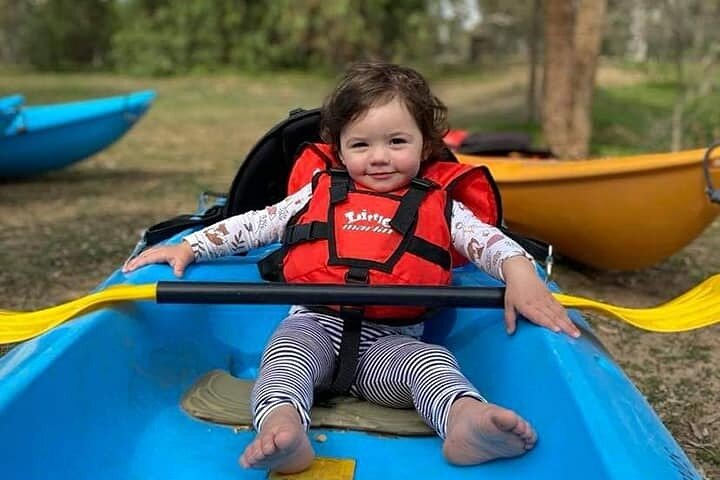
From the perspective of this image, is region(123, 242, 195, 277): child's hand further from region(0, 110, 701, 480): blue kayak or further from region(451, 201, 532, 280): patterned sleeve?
region(451, 201, 532, 280): patterned sleeve

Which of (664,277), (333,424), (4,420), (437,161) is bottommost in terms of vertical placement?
(664,277)

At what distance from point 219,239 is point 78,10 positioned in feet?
71.6

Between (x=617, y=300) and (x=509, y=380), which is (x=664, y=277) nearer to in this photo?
(x=617, y=300)

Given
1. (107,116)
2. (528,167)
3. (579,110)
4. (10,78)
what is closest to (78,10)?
(10,78)

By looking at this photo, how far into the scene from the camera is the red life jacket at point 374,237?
73.9 inches

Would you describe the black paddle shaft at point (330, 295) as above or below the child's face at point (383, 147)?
below

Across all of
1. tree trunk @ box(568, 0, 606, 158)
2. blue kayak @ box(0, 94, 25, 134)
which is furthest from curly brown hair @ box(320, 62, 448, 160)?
tree trunk @ box(568, 0, 606, 158)

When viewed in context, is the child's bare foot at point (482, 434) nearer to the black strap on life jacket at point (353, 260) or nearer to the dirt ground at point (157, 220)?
the black strap on life jacket at point (353, 260)

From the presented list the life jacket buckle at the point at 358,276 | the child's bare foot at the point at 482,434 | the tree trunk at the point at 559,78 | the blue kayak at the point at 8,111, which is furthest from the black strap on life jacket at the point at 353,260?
the tree trunk at the point at 559,78

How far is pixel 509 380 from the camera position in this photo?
5.85ft

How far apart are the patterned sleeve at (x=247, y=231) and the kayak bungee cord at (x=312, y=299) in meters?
0.31

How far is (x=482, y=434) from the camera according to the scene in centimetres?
151

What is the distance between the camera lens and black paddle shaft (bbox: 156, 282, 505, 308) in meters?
1.71

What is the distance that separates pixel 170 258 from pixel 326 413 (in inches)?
21.7
